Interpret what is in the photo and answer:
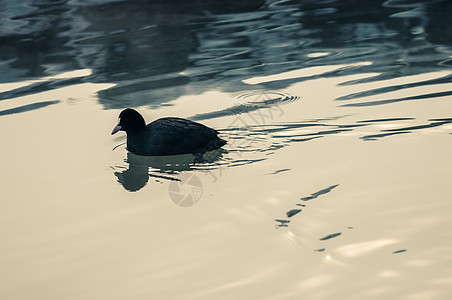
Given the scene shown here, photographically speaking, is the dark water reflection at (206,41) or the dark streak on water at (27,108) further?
the dark water reflection at (206,41)

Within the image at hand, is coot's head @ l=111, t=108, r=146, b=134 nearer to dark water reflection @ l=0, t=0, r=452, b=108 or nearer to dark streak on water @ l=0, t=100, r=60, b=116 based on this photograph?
dark water reflection @ l=0, t=0, r=452, b=108

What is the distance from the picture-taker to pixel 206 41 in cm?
1398

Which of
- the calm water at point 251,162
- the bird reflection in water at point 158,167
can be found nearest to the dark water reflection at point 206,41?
the calm water at point 251,162

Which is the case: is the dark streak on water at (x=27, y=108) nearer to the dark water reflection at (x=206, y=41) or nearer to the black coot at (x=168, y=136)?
the dark water reflection at (x=206, y=41)

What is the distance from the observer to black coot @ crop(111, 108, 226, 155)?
8.20 m

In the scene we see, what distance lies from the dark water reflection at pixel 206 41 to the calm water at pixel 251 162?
6 cm

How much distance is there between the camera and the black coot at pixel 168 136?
26.9 feet

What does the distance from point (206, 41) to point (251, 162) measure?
21.9 ft

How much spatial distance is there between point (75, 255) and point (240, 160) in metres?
2.37

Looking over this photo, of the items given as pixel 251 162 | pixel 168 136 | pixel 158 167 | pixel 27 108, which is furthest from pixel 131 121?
pixel 27 108

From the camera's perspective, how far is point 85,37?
51.0ft

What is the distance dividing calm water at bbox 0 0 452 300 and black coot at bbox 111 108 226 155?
0.51 ft

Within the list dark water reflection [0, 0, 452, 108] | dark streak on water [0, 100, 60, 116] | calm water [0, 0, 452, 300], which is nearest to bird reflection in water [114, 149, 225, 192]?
calm water [0, 0, 452, 300]

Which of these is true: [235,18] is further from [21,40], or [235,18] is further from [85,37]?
[21,40]
